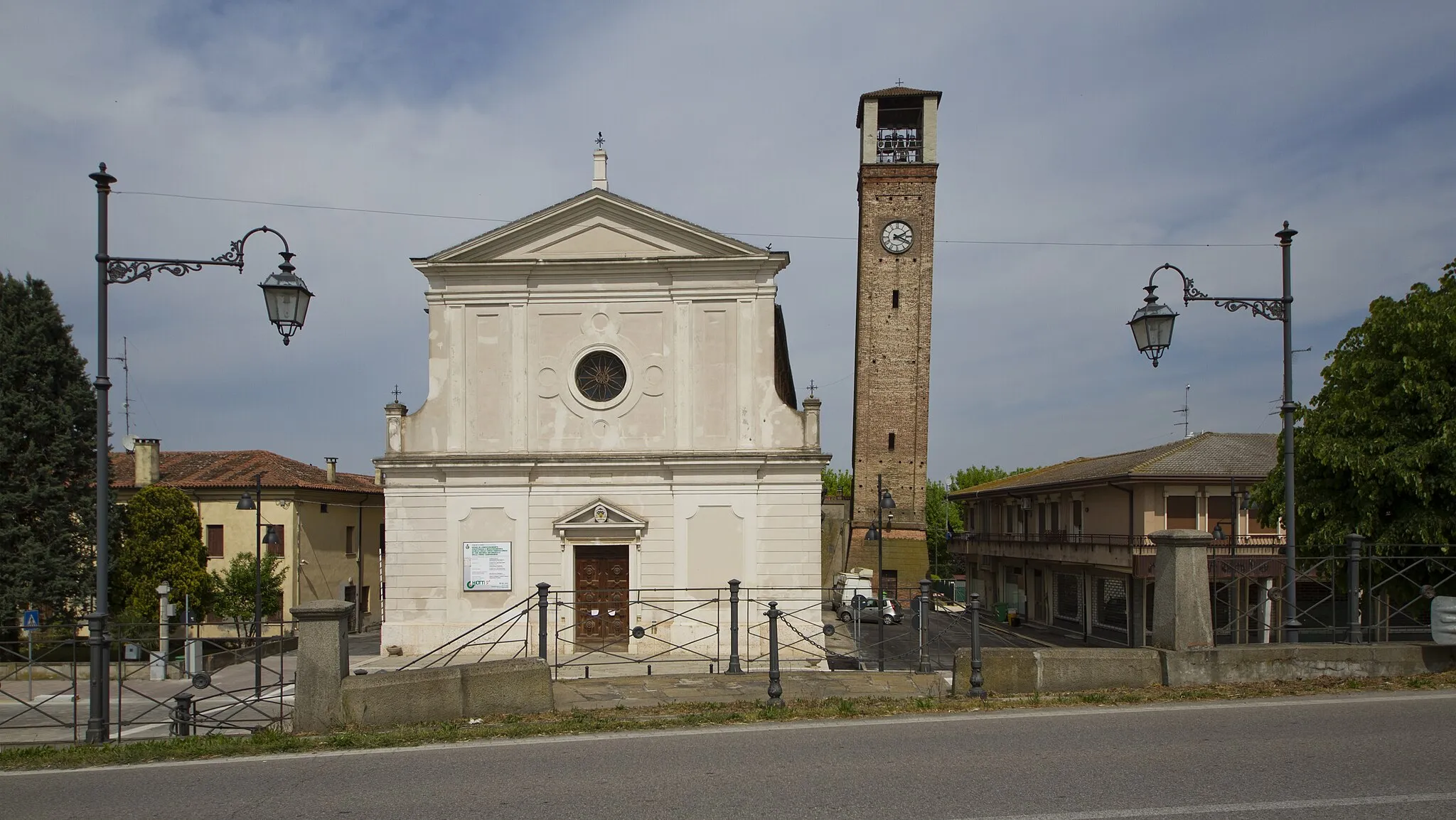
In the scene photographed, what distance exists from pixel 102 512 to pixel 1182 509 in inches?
1204

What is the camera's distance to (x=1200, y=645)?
30.4ft

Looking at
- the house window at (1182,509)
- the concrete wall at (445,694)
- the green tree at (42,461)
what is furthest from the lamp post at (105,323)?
the house window at (1182,509)

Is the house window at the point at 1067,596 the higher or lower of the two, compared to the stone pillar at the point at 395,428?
lower

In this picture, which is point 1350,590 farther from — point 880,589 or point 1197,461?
point 1197,461

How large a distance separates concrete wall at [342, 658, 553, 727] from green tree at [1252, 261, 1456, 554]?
13232 mm

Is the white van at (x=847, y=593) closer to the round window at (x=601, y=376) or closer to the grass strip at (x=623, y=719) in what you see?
the round window at (x=601, y=376)

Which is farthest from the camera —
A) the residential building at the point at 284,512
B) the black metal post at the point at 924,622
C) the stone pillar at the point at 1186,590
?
the residential building at the point at 284,512

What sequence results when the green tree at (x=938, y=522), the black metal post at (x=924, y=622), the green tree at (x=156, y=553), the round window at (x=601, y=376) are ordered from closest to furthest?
the black metal post at (x=924, y=622)
the round window at (x=601, y=376)
the green tree at (x=156, y=553)
the green tree at (x=938, y=522)

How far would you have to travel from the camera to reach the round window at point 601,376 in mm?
21156

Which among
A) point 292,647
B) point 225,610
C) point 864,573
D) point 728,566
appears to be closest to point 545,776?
point 728,566

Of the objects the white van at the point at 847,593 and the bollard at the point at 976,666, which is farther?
the white van at the point at 847,593

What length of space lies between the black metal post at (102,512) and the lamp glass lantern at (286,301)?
1491 mm

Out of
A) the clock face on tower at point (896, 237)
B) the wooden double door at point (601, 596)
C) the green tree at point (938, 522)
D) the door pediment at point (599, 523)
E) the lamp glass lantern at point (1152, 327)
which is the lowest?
the green tree at point (938, 522)

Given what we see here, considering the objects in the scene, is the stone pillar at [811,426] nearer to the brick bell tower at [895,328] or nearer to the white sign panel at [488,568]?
the white sign panel at [488,568]
